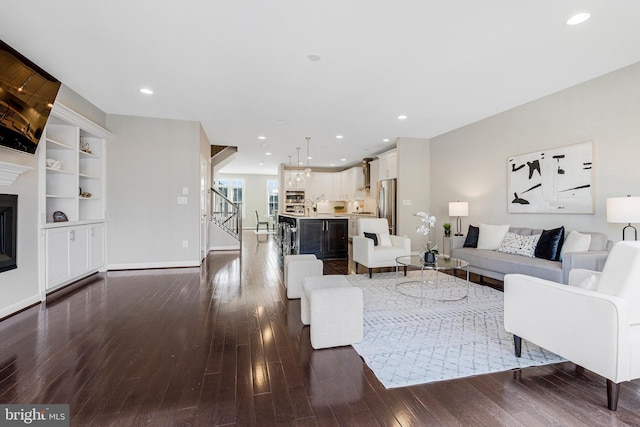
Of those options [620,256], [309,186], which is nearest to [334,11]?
[620,256]

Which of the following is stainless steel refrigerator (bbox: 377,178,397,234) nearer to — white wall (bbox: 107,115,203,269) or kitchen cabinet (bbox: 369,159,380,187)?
kitchen cabinet (bbox: 369,159,380,187)

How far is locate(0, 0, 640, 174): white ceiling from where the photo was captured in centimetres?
241

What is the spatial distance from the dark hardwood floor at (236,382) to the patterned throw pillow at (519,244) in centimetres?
230

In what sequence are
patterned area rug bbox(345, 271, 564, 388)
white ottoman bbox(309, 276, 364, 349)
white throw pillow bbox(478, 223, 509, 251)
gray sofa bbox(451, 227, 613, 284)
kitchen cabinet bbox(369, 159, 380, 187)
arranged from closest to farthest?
patterned area rug bbox(345, 271, 564, 388) < white ottoman bbox(309, 276, 364, 349) < gray sofa bbox(451, 227, 613, 284) < white throw pillow bbox(478, 223, 509, 251) < kitchen cabinet bbox(369, 159, 380, 187)

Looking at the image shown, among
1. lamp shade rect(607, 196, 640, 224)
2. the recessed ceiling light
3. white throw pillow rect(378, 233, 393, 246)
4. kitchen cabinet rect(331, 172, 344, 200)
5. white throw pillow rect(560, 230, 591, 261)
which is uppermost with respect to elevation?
the recessed ceiling light

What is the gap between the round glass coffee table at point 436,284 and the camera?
3.65 meters

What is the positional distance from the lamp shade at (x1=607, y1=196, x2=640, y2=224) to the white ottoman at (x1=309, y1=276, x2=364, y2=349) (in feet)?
9.78

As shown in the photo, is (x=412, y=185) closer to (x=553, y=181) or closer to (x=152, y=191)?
(x=553, y=181)

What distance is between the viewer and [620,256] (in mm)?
1657

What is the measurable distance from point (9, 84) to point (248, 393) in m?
3.62

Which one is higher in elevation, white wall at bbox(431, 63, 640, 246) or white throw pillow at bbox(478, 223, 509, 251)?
white wall at bbox(431, 63, 640, 246)

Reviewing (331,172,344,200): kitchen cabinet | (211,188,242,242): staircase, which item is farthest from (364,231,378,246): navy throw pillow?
(331,172,344,200): kitchen cabinet

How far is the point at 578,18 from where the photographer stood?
251 cm

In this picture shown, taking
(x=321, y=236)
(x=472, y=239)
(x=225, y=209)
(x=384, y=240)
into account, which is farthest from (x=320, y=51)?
(x=225, y=209)
